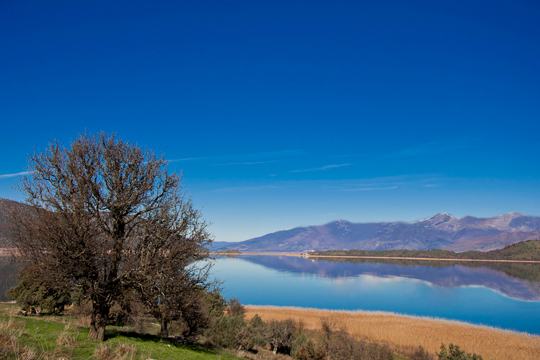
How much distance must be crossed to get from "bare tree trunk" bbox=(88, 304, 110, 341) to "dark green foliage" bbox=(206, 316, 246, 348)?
16.1 meters

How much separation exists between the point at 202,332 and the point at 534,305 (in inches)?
3094

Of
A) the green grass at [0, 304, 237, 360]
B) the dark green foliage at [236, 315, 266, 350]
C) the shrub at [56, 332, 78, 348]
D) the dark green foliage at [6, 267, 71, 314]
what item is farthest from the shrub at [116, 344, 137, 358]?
the dark green foliage at [6, 267, 71, 314]

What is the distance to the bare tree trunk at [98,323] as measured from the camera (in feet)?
40.0

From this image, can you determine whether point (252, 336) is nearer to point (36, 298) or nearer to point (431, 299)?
point (36, 298)

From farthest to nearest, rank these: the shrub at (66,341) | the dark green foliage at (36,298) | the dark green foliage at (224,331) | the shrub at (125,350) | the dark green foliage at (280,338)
A: the dark green foliage at (280,338) → the dark green foliage at (224,331) → the dark green foliage at (36,298) → the shrub at (125,350) → the shrub at (66,341)

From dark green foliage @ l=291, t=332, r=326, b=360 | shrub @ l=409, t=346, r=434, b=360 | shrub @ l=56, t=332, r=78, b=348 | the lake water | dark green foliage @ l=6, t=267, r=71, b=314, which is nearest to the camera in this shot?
shrub @ l=56, t=332, r=78, b=348

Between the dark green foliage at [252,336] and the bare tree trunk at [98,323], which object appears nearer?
the bare tree trunk at [98,323]

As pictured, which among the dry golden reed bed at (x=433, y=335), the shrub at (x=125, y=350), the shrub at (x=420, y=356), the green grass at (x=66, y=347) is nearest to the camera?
the green grass at (x=66, y=347)

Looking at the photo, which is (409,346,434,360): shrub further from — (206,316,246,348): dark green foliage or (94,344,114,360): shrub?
(94,344,114,360): shrub

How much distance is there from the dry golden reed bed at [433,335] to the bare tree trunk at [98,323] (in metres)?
30.2

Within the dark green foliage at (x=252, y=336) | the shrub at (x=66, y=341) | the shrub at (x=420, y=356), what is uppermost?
the shrub at (x=66, y=341)

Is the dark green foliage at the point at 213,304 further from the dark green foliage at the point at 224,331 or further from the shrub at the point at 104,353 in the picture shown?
the shrub at the point at 104,353

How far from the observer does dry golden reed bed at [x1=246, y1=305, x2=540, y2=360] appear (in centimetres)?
3250

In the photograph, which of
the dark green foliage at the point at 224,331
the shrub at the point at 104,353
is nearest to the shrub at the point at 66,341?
the shrub at the point at 104,353
